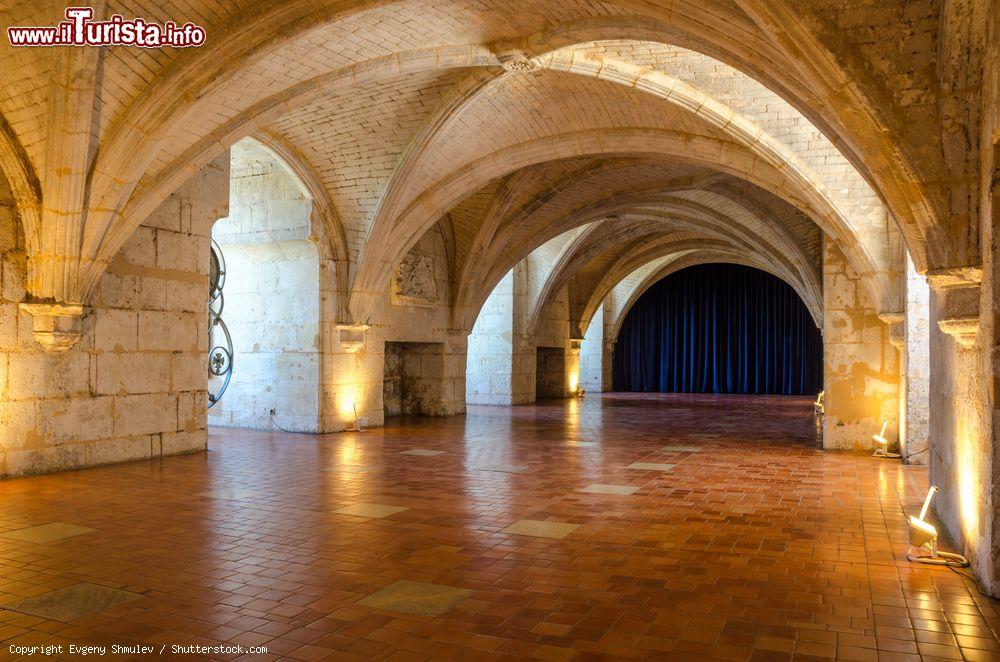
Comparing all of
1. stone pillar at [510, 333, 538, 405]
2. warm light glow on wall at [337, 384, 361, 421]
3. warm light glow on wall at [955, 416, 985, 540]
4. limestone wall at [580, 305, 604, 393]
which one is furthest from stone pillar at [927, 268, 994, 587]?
limestone wall at [580, 305, 604, 393]

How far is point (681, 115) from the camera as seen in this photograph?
856cm

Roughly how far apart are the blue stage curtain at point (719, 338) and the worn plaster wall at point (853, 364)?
15263 mm

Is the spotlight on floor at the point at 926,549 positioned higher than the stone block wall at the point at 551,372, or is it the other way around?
the stone block wall at the point at 551,372

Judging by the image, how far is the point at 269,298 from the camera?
11164mm

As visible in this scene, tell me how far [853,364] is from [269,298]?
7.85 metres

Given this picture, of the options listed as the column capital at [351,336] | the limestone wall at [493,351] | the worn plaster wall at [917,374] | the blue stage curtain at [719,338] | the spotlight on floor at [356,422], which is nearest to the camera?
the worn plaster wall at [917,374]

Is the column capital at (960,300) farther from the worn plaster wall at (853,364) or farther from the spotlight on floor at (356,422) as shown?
the spotlight on floor at (356,422)

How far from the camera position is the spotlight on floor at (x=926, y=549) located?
4.15 meters

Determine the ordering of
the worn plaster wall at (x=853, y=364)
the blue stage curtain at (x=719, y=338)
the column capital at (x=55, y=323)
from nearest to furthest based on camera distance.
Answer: the column capital at (x=55, y=323)
the worn plaster wall at (x=853, y=364)
the blue stage curtain at (x=719, y=338)

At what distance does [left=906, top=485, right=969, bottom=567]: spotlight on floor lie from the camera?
163 inches

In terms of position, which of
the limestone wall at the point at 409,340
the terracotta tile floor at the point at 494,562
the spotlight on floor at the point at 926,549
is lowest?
the terracotta tile floor at the point at 494,562

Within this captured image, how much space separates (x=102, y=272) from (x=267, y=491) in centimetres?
285

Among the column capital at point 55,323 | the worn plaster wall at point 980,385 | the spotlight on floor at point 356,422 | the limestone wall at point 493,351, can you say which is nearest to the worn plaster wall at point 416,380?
the spotlight on floor at point 356,422

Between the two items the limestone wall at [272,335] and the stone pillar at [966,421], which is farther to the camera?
the limestone wall at [272,335]
